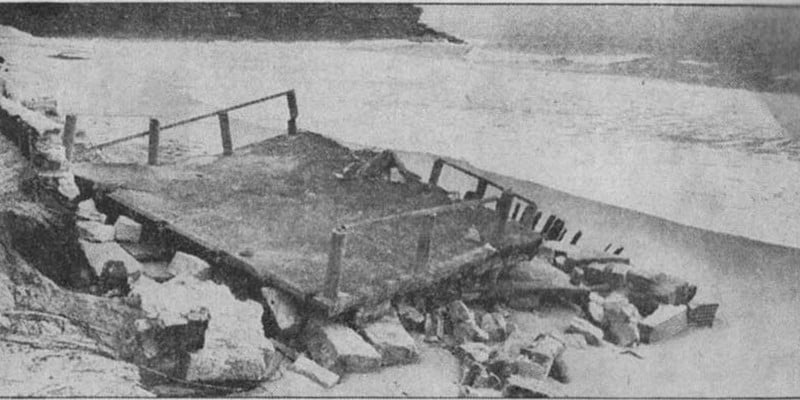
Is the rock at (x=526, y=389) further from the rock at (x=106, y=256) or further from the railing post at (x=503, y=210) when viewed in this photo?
the rock at (x=106, y=256)

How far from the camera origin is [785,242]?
6.11 meters

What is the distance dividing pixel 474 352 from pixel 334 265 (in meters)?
1.14

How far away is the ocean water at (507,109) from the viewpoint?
6168 millimetres

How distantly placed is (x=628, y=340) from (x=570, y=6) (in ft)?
7.89

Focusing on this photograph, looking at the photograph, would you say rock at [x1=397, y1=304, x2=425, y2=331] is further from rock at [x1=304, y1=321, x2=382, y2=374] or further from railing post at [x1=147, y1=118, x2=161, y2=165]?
railing post at [x1=147, y1=118, x2=161, y2=165]

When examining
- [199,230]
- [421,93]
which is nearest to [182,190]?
[199,230]

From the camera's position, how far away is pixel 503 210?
20.2ft

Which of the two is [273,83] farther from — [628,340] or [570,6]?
[628,340]

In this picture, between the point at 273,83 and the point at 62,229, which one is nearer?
the point at 62,229

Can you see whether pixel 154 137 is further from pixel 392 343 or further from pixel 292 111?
pixel 392 343

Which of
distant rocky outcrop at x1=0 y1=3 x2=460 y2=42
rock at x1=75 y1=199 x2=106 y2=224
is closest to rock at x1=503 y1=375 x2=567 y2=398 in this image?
distant rocky outcrop at x1=0 y1=3 x2=460 y2=42

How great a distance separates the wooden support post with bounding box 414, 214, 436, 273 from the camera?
17.7 feet

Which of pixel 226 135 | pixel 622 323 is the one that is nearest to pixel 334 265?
pixel 622 323

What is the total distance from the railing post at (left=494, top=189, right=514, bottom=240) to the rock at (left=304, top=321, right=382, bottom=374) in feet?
5.64
